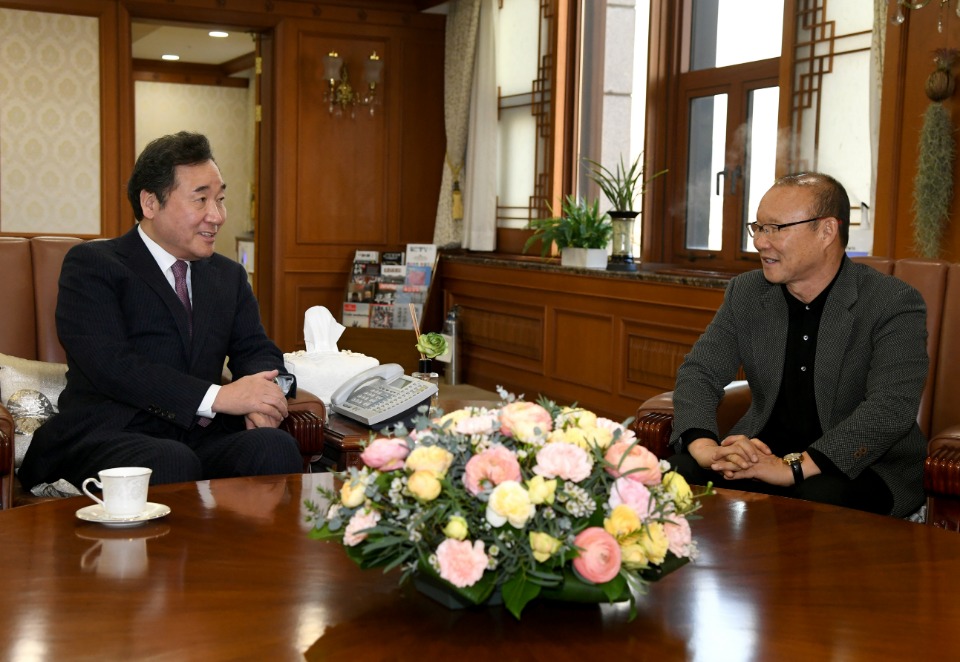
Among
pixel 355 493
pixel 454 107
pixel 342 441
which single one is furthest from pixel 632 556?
pixel 454 107

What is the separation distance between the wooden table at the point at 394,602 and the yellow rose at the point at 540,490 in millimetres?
190

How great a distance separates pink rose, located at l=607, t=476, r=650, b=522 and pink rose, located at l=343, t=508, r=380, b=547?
292mm

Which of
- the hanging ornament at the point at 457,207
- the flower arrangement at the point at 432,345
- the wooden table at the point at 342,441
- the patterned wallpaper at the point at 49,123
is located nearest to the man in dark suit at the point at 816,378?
A: the wooden table at the point at 342,441

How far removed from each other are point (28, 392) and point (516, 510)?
201 centimetres

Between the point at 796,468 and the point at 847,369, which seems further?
the point at 847,369

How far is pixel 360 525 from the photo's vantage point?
136cm

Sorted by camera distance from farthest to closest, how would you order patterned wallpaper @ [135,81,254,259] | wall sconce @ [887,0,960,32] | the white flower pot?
patterned wallpaper @ [135,81,254,259] → the white flower pot → wall sconce @ [887,0,960,32]

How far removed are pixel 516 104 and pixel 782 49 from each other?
2.37 meters

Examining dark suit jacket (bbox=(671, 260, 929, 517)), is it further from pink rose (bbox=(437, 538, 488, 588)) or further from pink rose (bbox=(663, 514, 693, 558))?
pink rose (bbox=(437, 538, 488, 588))

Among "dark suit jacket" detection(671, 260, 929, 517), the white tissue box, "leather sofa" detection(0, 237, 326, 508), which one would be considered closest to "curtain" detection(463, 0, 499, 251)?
the white tissue box

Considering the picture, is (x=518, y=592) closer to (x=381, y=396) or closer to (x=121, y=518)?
(x=121, y=518)

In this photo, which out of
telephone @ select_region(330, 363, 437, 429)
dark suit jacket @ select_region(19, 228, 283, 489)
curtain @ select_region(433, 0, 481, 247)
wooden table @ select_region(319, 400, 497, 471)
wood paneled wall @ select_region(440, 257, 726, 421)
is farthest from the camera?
curtain @ select_region(433, 0, 481, 247)

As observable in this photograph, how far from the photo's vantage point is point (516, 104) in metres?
6.94

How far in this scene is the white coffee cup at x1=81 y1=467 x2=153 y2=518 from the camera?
5.86ft
